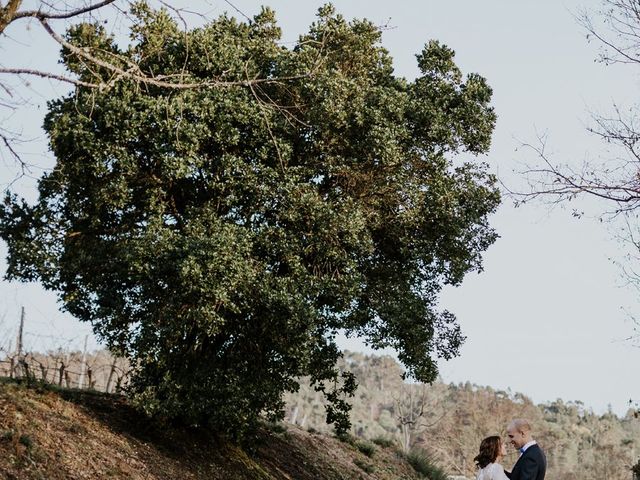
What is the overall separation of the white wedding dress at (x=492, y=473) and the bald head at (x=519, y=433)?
30 cm

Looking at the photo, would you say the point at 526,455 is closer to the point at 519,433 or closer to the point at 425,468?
the point at 519,433

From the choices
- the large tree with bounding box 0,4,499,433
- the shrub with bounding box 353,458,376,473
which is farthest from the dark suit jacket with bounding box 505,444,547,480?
the shrub with bounding box 353,458,376,473

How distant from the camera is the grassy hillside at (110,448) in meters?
11.8

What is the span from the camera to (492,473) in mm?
8258

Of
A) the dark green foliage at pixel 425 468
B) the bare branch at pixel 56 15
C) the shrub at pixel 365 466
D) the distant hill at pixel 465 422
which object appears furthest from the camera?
the distant hill at pixel 465 422

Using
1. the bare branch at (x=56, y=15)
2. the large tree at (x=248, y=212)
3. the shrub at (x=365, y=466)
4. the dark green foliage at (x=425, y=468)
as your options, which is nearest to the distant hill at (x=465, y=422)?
the dark green foliage at (x=425, y=468)

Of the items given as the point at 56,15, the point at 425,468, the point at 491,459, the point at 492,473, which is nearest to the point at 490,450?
the point at 491,459

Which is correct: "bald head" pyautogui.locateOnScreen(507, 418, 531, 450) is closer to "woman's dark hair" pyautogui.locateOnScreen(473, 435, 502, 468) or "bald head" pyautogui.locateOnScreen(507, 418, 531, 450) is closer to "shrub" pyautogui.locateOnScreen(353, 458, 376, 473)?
"woman's dark hair" pyautogui.locateOnScreen(473, 435, 502, 468)

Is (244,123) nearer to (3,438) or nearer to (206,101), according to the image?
(206,101)

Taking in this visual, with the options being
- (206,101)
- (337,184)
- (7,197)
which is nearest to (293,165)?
(337,184)

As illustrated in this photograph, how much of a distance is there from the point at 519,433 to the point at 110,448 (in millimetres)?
7692

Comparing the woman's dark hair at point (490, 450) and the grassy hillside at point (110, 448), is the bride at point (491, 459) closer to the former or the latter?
the woman's dark hair at point (490, 450)

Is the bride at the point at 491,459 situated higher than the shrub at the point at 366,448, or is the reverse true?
Answer: the shrub at the point at 366,448

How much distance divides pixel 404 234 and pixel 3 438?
7869mm
